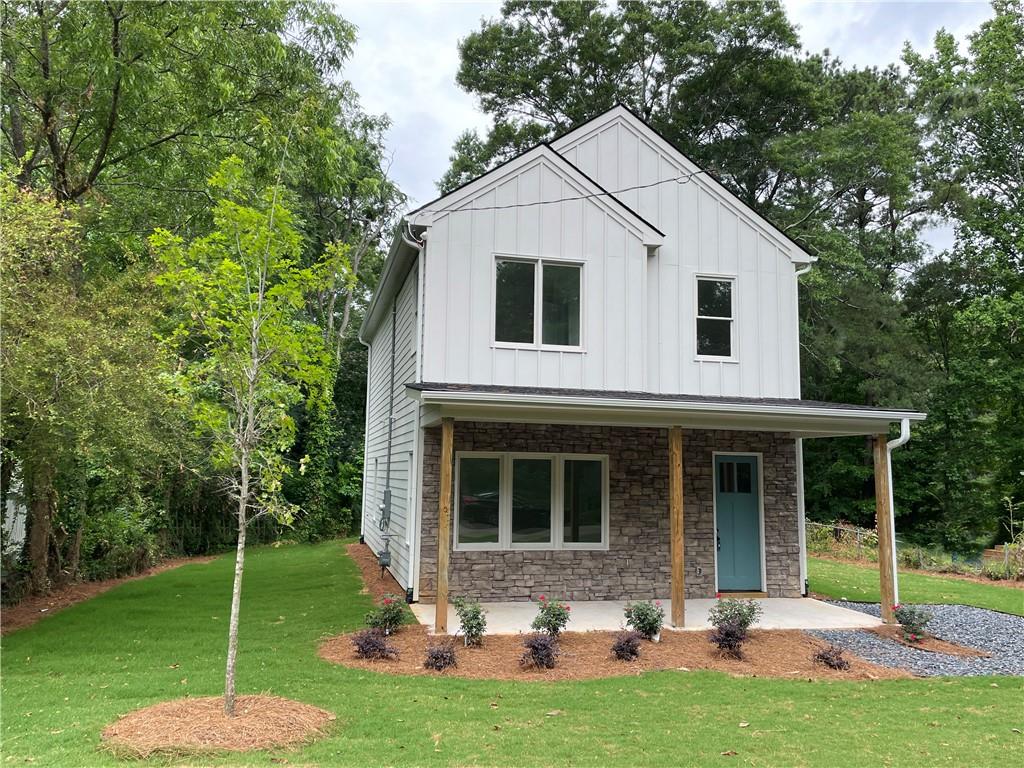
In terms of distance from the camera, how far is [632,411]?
866 cm

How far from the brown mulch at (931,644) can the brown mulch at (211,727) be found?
690 centimetres

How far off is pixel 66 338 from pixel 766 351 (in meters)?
9.73

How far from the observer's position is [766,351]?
11438 mm

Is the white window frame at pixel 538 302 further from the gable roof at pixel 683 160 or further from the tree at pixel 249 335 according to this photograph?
the tree at pixel 249 335

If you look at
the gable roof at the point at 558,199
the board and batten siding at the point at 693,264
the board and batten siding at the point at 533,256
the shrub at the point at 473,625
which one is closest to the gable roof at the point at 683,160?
the board and batten siding at the point at 693,264

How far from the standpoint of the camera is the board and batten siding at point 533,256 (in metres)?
10.0

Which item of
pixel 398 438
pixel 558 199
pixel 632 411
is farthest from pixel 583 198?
pixel 398 438

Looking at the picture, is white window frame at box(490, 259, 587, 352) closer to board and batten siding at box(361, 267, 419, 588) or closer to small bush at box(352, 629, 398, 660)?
board and batten siding at box(361, 267, 419, 588)

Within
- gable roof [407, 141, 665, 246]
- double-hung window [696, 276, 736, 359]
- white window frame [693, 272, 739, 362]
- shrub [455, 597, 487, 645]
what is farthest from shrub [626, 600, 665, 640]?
gable roof [407, 141, 665, 246]

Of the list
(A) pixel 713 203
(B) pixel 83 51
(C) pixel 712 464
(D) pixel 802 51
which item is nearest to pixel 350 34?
(B) pixel 83 51

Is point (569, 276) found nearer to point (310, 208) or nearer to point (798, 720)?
point (798, 720)

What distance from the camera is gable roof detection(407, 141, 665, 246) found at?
10305mm

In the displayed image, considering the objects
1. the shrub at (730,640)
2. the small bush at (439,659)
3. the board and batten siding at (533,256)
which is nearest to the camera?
the small bush at (439,659)

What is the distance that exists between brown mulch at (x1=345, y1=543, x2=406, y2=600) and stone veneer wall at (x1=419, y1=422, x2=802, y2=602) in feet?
3.75
